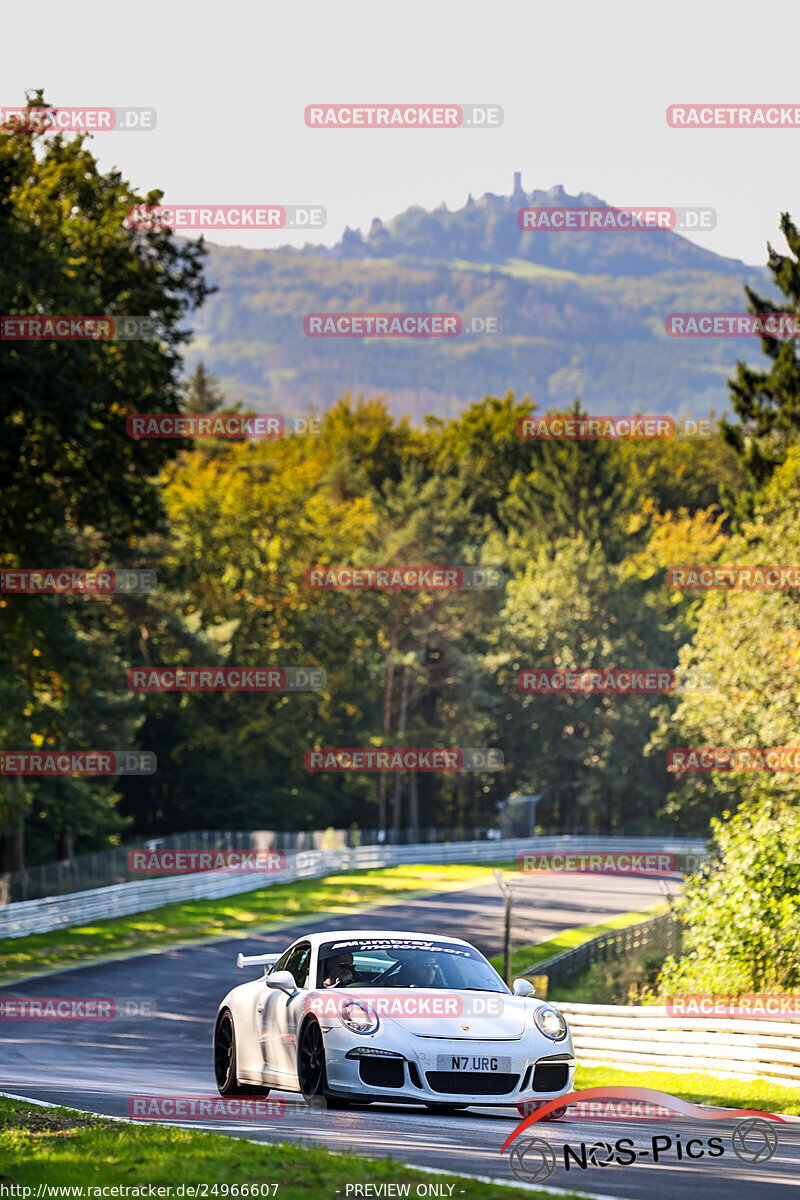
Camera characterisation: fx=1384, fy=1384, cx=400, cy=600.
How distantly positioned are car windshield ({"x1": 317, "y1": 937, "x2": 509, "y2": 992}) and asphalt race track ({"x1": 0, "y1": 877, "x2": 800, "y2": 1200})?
88cm

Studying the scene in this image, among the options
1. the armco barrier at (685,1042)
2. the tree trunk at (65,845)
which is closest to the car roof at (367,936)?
the armco barrier at (685,1042)

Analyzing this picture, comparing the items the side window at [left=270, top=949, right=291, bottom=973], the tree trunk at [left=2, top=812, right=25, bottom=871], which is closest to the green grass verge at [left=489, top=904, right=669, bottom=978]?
the side window at [left=270, top=949, right=291, bottom=973]

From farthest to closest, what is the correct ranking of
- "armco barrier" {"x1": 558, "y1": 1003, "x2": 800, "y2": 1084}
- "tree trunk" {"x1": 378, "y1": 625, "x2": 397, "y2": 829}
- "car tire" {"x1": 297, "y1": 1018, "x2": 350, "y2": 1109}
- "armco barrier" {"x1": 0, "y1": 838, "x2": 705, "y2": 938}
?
1. "tree trunk" {"x1": 378, "y1": 625, "x2": 397, "y2": 829}
2. "armco barrier" {"x1": 0, "y1": 838, "x2": 705, "y2": 938}
3. "armco barrier" {"x1": 558, "y1": 1003, "x2": 800, "y2": 1084}
4. "car tire" {"x1": 297, "y1": 1018, "x2": 350, "y2": 1109}

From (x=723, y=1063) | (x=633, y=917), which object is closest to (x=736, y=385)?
(x=633, y=917)

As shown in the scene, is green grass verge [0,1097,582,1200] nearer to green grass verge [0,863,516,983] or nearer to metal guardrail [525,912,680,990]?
metal guardrail [525,912,680,990]

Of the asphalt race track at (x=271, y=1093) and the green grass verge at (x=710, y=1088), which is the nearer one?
the asphalt race track at (x=271, y=1093)

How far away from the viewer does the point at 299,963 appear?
10.7 metres

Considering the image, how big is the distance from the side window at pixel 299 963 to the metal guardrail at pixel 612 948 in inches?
562

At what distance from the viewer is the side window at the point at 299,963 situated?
34.2 ft

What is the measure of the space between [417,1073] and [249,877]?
123 ft

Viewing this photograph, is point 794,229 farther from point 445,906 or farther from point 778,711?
point 445,906

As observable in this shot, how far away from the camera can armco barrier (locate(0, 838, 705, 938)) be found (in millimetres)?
33906

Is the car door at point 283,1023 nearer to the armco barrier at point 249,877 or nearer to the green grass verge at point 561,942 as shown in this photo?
the green grass verge at point 561,942

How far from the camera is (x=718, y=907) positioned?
59.3 ft
